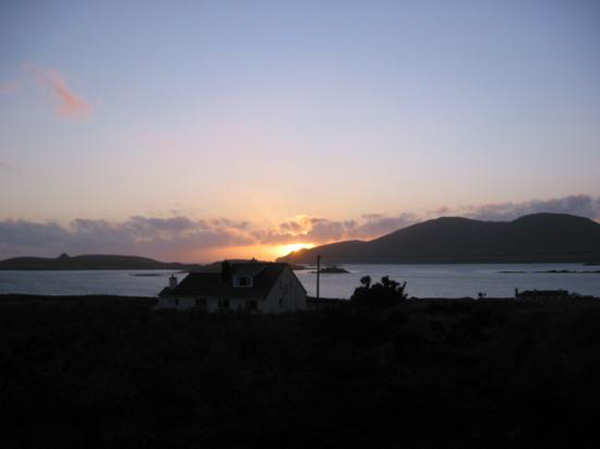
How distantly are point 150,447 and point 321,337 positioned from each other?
13.5 m

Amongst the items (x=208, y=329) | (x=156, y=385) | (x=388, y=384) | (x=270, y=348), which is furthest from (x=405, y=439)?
(x=208, y=329)

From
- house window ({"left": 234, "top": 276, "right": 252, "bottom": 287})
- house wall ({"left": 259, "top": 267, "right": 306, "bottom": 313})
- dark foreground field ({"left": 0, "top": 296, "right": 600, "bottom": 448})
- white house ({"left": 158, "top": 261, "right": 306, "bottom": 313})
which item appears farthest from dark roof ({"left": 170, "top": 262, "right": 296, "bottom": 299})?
dark foreground field ({"left": 0, "top": 296, "right": 600, "bottom": 448})

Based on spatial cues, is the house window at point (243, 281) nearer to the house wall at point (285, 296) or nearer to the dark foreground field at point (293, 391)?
the house wall at point (285, 296)

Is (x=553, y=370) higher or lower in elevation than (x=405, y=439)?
higher

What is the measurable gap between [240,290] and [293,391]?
28615 mm

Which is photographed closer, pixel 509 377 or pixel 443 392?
pixel 443 392

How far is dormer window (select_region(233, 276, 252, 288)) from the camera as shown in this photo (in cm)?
4128

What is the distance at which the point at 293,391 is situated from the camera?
12773 mm

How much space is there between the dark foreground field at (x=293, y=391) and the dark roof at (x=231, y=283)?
1919 centimetres

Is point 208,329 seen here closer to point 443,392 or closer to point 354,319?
point 354,319

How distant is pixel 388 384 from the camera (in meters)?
13.0

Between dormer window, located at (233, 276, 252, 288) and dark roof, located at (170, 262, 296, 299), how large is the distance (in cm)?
30

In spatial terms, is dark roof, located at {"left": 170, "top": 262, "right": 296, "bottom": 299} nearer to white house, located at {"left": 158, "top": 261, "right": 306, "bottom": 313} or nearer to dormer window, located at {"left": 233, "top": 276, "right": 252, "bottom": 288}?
white house, located at {"left": 158, "top": 261, "right": 306, "bottom": 313}

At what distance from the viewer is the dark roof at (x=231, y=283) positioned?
4069 cm
